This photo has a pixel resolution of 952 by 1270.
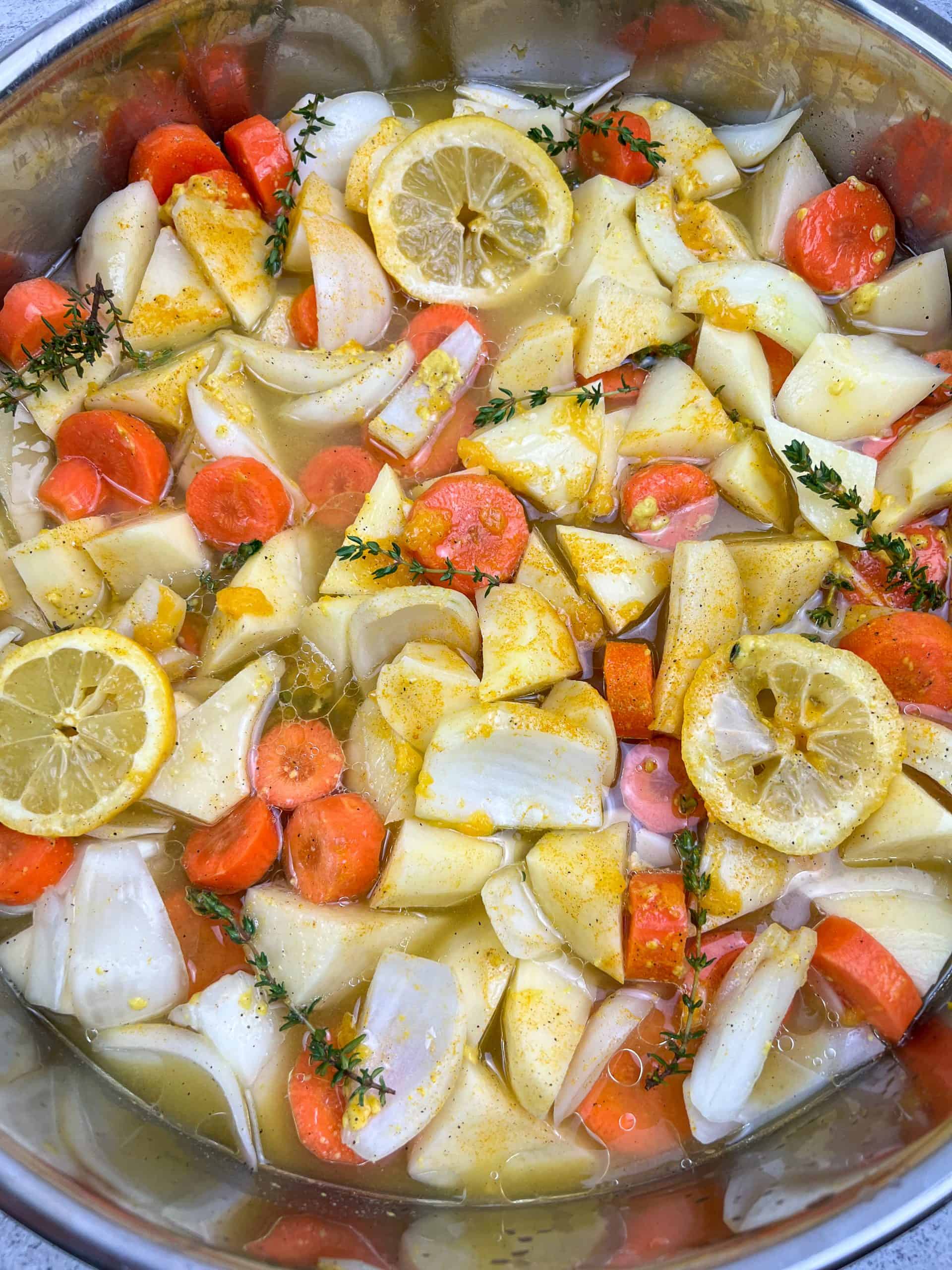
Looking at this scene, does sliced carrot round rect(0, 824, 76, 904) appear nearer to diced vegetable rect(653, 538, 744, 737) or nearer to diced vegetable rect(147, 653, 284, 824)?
diced vegetable rect(147, 653, 284, 824)

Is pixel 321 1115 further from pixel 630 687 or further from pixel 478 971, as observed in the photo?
pixel 630 687

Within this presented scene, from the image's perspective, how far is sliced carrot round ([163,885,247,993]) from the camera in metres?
2.38

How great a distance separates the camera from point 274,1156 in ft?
7.51

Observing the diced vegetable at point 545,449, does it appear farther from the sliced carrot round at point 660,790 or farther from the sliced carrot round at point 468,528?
the sliced carrot round at point 660,790

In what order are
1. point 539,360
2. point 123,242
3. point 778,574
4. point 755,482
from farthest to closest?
point 123,242 < point 539,360 < point 755,482 < point 778,574

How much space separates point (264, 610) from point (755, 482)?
1297mm

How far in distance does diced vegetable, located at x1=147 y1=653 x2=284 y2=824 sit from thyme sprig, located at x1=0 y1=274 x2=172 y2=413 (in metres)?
0.97

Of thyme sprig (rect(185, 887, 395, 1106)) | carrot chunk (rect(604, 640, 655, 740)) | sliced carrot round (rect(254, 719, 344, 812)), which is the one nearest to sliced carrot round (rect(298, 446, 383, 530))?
sliced carrot round (rect(254, 719, 344, 812))

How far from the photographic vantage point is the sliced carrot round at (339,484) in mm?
2717

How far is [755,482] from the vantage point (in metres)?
2.59

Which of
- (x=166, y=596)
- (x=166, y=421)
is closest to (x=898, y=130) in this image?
(x=166, y=421)

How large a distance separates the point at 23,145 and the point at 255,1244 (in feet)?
8.86

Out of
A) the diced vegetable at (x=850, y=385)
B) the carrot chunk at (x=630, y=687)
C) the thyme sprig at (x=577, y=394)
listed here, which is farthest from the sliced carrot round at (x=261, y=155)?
the carrot chunk at (x=630, y=687)

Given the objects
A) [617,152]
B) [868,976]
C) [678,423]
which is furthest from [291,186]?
[868,976]
